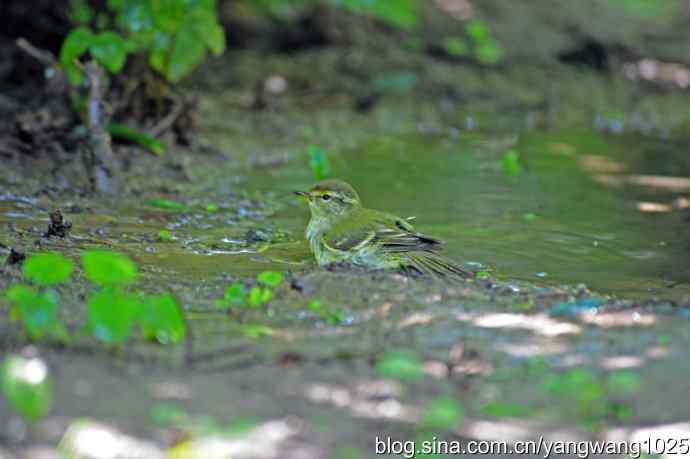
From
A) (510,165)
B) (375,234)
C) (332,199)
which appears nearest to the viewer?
(375,234)

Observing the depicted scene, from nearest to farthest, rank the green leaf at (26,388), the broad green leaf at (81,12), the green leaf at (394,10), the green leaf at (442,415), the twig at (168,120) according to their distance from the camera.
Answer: the green leaf at (26,388), the green leaf at (442,415), the broad green leaf at (81,12), the twig at (168,120), the green leaf at (394,10)

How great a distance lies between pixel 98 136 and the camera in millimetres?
8500

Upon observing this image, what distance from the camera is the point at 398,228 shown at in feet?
23.3

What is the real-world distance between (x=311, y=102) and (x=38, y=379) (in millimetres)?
9170

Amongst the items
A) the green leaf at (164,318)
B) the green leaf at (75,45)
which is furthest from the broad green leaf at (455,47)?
the green leaf at (164,318)

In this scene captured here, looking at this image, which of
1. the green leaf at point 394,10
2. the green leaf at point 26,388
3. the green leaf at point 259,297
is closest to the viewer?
the green leaf at point 26,388

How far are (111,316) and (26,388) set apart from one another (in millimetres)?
678

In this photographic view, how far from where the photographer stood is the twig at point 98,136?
27.6 ft

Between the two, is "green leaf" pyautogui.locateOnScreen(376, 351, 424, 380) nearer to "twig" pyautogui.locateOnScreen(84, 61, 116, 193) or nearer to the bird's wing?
the bird's wing

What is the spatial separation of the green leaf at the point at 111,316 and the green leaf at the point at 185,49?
17.0 ft

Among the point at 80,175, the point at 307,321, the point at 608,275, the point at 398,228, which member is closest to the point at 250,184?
the point at 80,175

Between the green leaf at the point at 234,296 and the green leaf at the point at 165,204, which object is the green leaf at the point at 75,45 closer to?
the green leaf at the point at 165,204

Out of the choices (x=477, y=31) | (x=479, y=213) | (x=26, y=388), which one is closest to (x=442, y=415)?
(x=26, y=388)

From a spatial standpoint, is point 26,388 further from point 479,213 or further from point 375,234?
point 479,213
